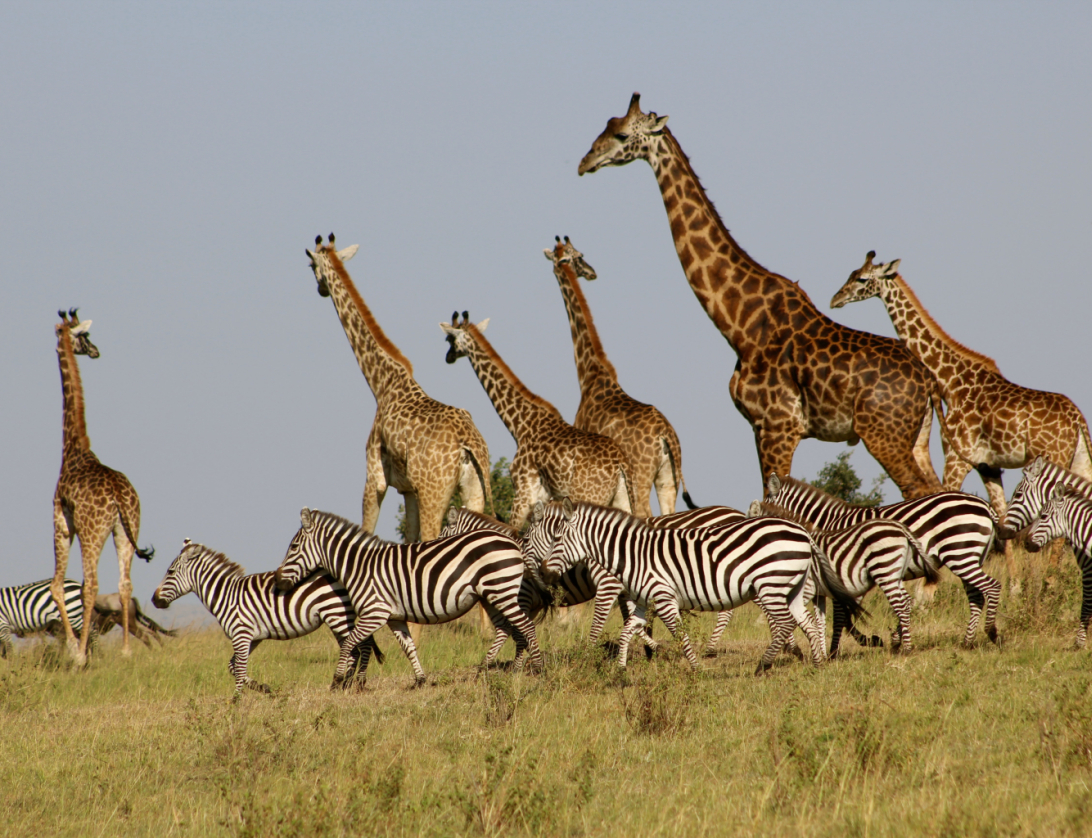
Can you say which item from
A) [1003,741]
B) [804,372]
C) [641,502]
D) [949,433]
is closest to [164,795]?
[1003,741]

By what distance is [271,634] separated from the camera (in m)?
10.2

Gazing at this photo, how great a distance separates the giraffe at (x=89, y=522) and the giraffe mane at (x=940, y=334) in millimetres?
10359

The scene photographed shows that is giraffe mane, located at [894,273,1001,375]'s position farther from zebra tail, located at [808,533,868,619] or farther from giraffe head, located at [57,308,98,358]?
giraffe head, located at [57,308,98,358]

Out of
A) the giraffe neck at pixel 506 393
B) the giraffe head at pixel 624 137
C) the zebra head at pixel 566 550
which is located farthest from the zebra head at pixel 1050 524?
the giraffe neck at pixel 506 393

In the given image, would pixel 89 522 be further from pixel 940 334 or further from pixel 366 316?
pixel 940 334

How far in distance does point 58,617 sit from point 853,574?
35.8ft

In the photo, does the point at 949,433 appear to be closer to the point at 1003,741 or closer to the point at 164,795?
the point at 1003,741

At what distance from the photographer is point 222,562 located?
1088 centimetres

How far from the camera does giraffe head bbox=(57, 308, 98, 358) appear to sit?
696 inches

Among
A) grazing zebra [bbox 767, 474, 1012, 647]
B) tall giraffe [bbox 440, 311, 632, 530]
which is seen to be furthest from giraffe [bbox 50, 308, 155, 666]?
grazing zebra [bbox 767, 474, 1012, 647]

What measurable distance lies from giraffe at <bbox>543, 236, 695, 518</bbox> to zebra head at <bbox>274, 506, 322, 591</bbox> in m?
4.40

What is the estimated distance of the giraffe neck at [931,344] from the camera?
43.5ft

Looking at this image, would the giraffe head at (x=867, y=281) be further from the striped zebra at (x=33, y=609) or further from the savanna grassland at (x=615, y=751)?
the striped zebra at (x=33, y=609)

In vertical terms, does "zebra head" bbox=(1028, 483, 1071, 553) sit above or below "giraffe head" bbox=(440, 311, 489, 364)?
below
